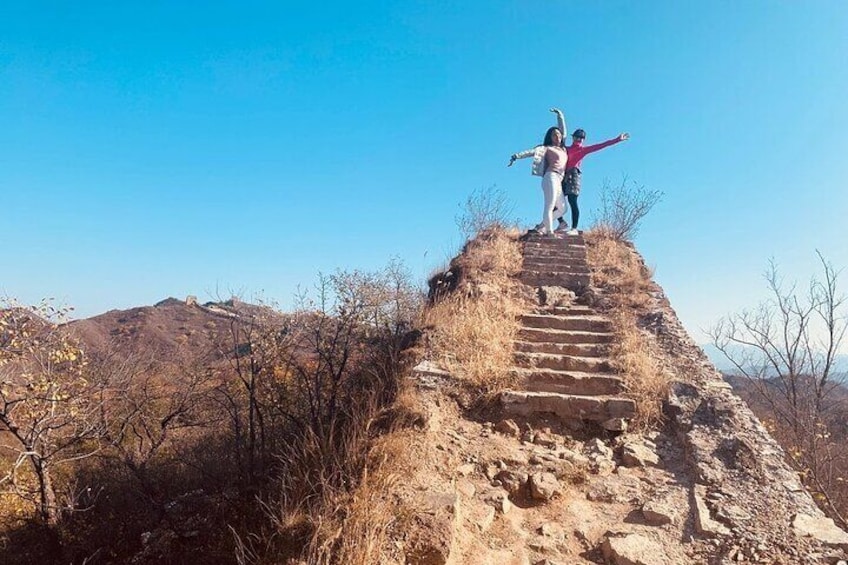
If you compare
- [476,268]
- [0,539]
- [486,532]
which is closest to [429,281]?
[476,268]

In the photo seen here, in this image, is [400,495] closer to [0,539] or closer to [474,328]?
[474,328]

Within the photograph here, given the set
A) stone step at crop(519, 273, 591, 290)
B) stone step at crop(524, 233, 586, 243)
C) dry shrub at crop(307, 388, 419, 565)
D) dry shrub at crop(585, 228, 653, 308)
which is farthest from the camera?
stone step at crop(524, 233, 586, 243)

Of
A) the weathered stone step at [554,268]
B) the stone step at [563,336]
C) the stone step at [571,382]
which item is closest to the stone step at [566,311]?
Result: the stone step at [563,336]

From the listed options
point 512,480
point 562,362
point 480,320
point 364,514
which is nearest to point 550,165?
point 480,320

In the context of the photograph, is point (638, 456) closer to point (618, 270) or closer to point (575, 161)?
point (618, 270)

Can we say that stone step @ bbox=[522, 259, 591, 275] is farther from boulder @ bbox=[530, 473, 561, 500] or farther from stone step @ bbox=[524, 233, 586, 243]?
boulder @ bbox=[530, 473, 561, 500]

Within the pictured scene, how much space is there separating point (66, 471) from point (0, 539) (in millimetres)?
2073

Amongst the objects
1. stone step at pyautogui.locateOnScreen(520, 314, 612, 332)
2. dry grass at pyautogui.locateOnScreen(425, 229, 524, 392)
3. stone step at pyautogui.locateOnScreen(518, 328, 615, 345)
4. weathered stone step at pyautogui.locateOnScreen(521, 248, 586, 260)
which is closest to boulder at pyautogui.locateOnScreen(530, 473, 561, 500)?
dry grass at pyautogui.locateOnScreen(425, 229, 524, 392)

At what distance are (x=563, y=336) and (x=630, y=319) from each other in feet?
3.26

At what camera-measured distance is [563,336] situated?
569 cm

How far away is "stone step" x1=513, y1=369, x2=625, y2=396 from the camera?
453 centimetres

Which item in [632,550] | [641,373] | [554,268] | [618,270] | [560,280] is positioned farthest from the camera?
[554,268]

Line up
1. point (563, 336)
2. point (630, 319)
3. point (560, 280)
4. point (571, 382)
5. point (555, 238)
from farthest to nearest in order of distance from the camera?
point (555, 238)
point (560, 280)
point (630, 319)
point (563, 336)
point (571, 382)

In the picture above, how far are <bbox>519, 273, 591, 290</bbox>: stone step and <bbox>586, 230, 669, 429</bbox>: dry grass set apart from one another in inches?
9.5
